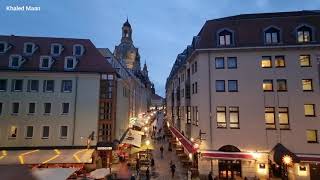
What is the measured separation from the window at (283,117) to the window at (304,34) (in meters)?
8.26

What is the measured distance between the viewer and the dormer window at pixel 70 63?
33500 mm

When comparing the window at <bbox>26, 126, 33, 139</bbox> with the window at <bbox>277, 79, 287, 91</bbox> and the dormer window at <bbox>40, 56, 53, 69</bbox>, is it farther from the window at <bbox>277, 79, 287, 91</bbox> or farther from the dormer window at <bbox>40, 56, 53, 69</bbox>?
the window at <bbox>277, 79, 287, 91</bbox>

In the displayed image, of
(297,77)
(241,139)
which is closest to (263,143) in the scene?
(241,139)

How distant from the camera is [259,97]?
28.1m

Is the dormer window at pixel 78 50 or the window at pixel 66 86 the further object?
the dormer window at pixel 78 50

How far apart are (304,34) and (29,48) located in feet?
119

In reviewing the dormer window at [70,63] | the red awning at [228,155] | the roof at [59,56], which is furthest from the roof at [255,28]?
the dormer window at [70,63]

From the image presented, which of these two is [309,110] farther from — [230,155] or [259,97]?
[230,155]

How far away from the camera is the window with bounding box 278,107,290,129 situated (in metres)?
27.3

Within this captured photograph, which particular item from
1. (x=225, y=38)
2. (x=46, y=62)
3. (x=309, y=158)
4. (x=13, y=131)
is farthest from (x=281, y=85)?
(x=13, y=131)

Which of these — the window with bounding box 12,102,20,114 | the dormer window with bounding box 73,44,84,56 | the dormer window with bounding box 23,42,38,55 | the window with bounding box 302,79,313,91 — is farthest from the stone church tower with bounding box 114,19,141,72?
the window with bounding box 302,79,313,91

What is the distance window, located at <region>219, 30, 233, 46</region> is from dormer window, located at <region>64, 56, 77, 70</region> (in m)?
19.9

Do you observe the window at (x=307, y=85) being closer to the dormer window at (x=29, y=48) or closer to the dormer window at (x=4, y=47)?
the dormer window at (x=29, y=48)

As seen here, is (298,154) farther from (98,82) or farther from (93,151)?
(98,82)
